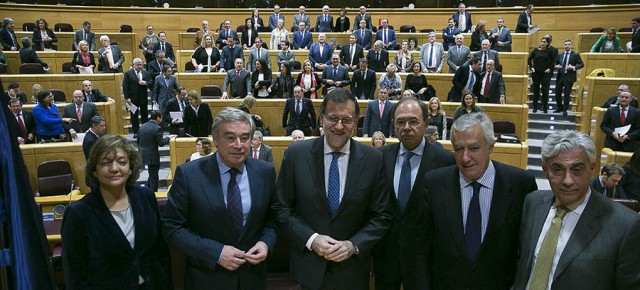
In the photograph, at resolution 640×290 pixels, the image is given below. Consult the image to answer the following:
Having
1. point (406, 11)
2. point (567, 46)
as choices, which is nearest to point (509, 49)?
point (567, 46)

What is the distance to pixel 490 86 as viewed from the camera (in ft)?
27.5

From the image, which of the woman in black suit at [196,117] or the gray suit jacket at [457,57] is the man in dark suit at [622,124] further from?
the woman in black suit at [196,117]

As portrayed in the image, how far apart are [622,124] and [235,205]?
253 inches

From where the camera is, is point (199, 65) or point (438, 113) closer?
point (438, 113)

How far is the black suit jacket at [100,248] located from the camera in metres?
Answer: 2.12

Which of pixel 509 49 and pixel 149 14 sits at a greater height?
pixel 149 14

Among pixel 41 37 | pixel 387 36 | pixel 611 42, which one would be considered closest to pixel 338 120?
pixel 611 42

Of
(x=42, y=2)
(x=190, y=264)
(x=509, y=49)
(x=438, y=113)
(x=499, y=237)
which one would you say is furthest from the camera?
(x=42, y=2)

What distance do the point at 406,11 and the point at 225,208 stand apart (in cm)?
1320

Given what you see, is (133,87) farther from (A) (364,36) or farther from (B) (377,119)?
(A) (364,36)

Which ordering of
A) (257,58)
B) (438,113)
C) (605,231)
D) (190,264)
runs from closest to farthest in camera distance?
(605,231)
(190,264)
(438,113)
(257,58)

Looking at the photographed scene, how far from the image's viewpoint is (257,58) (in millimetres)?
9789

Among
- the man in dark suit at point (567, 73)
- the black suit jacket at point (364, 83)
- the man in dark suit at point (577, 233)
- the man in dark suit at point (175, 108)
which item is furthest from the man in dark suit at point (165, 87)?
the man in dark suit at point (577, 233)

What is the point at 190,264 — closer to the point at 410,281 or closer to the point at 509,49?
the point at 410,281
